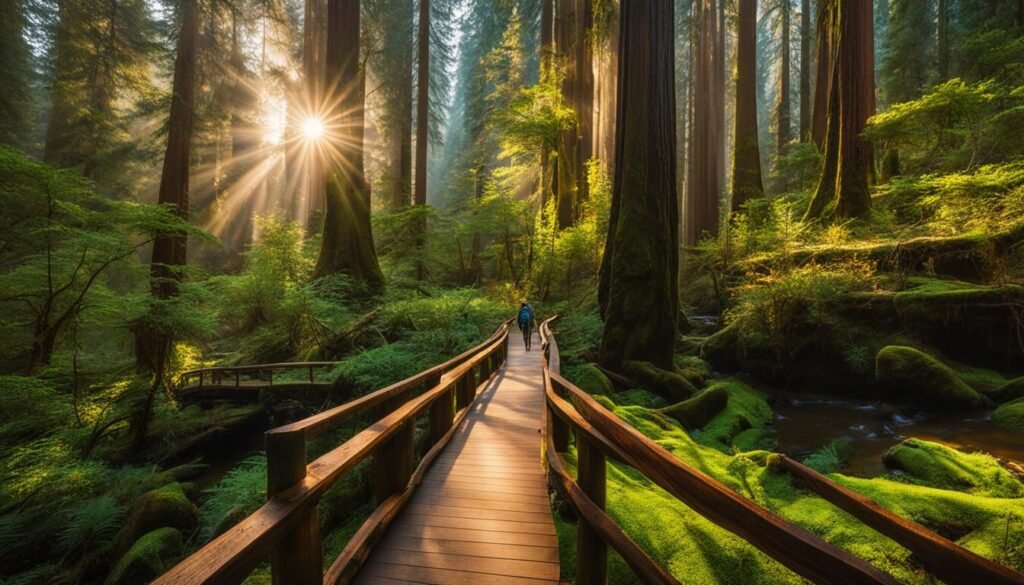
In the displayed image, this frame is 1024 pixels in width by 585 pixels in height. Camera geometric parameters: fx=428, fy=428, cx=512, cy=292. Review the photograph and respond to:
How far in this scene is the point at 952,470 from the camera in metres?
4.21

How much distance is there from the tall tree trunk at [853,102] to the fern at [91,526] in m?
16.8

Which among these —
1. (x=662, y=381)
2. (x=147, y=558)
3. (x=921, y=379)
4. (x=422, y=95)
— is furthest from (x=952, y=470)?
(x=422, y=95)

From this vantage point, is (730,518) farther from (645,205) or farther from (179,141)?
(179,141)

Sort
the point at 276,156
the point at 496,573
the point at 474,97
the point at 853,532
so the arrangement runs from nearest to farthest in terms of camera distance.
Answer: the point at 496,573
the point at 853,532
the point at 276,156
the point at 474,97

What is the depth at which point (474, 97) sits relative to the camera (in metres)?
32.7

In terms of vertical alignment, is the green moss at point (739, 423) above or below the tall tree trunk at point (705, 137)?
below

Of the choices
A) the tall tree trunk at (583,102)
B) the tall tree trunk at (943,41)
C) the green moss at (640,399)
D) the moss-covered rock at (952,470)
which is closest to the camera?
the moss-covered rock at (952,470)

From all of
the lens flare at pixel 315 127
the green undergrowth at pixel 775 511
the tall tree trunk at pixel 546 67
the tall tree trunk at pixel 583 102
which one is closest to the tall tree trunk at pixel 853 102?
the tall tree trunk at pixel 583 102

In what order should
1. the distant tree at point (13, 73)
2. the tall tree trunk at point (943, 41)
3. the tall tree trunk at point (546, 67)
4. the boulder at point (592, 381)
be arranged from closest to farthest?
the boulder at point (592, 381)
the distant tree at point (13, 73)
the tall tree trunk at point (546, 67)
the tall tree trunk at point (943, 41)

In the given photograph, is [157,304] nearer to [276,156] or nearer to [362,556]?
[362,556]

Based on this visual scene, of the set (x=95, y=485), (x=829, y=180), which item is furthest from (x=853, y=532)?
(x=829, y=180)

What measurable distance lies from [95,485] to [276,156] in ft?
87.8

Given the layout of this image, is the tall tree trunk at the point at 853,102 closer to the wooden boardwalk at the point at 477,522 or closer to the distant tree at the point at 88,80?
the wooden boardwalk at the point at 477,522

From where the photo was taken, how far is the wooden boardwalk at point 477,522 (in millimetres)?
2689
